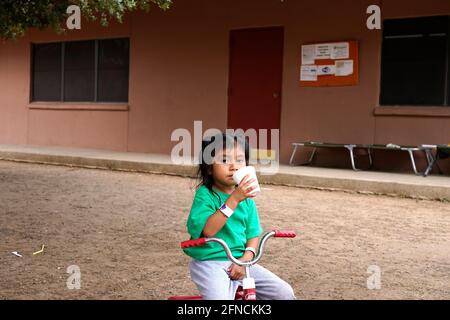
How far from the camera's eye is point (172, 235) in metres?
5.00

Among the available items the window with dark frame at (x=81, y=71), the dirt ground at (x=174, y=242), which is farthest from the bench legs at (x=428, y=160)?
the window with dark frame at (x=81, y=71)

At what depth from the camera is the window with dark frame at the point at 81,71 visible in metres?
12.4

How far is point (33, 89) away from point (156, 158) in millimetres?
4827

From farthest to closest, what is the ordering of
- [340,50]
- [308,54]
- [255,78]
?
[255,78] < [308,54] < [340,50]

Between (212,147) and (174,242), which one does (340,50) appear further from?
(212,147)

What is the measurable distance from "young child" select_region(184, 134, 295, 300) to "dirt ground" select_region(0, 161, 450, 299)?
1.02 metres

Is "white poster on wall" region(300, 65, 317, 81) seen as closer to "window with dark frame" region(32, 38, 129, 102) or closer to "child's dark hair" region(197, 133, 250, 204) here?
"window with dark frame" region(32, 38, 129, 102)

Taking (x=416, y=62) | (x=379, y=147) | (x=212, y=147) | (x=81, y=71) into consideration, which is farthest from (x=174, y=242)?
(x=81, y=71)

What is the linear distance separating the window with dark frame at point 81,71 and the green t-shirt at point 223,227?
10.2 metres

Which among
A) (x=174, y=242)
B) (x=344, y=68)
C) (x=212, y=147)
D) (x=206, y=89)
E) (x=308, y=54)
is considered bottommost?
(x=174, y=242)

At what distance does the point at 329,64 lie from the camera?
9742mm

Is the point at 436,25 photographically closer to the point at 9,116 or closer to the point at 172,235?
the point at 172,235

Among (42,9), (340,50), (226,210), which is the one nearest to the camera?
(226,210)

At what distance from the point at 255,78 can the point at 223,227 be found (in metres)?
8.41
